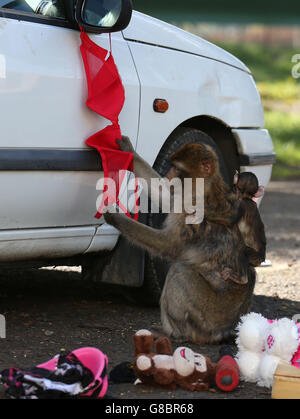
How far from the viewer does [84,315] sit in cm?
423

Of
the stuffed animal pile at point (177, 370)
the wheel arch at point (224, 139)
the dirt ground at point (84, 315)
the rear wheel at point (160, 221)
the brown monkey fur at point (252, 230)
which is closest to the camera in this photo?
the stuffed animal pile at point (177, 370)

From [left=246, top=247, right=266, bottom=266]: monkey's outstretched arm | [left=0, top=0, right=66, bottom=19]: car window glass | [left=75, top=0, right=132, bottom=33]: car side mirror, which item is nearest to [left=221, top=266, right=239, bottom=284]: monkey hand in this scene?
[left=246, top=247, right=266, bottom=266]: monkey's outstretched arm

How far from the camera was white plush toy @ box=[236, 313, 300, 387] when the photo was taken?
3088 millimetres

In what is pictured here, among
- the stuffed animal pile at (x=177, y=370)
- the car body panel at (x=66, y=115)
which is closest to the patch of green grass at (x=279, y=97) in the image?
the car body panel at (x=66, y=115)

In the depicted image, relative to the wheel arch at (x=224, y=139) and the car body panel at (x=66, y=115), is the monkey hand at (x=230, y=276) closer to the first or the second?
the car body panel at (x=66, y=115)

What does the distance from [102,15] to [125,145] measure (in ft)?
2.10

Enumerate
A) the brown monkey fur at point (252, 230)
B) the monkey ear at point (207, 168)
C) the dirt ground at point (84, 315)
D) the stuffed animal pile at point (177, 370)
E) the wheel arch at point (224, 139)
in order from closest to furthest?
the stuffed animal pile at point (177, 370)
the dirt ground at point (84, 315)
the monkey ear at point (207, 168)
the brown monkey fur at point (252, 230)
the wheel arch at point (224, 139)

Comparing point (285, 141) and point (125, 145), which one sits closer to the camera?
point (125, 145)

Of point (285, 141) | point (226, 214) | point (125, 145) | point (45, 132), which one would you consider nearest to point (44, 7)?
point (45, 132)

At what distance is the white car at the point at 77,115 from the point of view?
340 centimetres

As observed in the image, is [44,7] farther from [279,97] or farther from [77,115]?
[279,97]

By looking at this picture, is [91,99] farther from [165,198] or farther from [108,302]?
[108,302]

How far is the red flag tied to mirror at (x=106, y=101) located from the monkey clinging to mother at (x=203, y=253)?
0.77ft
